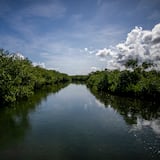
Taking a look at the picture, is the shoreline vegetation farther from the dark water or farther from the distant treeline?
the dark water

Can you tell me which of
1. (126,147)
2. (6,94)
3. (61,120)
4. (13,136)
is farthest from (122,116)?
(6,94)

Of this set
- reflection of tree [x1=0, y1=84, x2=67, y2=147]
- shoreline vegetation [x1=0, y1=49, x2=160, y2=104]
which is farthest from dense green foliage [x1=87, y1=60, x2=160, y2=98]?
reflection of tree [x1=0, y1=84, x2=67, y2=147]

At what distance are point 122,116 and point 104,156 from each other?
13228mm

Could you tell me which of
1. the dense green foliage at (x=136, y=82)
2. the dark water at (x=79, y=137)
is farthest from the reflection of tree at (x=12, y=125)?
the dense green foliage at (x=136, y=82)

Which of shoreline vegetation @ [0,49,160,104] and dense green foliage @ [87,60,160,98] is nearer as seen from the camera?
shoreline vegetation @ [0,49,160,104]

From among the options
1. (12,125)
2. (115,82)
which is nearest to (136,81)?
(115,82)

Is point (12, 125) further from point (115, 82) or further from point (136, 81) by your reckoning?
point (115, 82)

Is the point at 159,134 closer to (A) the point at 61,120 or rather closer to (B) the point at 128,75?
(A) the point at 61,120

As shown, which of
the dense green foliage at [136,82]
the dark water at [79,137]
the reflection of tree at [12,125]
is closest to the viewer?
the dark water at [79,137]

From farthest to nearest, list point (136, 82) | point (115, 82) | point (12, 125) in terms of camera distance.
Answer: point (115, 82) → point (136, 82) → point (12, 125)

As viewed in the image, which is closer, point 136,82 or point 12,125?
point 12,125

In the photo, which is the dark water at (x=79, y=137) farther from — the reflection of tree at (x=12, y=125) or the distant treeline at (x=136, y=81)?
the distant treeline at (x=136, y=81)

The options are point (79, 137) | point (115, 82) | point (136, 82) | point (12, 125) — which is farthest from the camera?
point (115, 82)

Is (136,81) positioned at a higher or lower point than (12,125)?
higher
